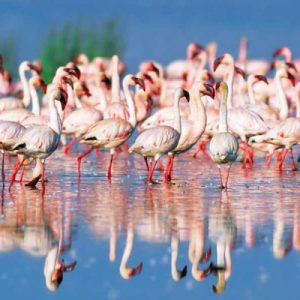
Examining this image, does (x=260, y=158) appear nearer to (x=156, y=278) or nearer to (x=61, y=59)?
(x=156, y=278)

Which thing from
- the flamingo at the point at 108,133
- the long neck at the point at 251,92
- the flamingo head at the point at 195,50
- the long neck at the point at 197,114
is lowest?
the flamingo at the point at 108,133

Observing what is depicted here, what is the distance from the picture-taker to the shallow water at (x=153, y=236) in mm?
8648

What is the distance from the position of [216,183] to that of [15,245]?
4926mm

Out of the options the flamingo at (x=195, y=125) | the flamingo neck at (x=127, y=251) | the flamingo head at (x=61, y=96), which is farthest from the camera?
the flamingo at (x=195, y=125)

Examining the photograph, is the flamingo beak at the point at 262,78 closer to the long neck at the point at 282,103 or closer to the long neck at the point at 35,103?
the long neck at the point at 282,103

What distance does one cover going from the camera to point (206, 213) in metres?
11.7

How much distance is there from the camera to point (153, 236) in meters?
10.4

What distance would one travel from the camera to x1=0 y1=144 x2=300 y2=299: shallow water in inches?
340

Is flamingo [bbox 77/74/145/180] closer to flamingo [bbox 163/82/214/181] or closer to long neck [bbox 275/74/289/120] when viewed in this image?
flamingo [bbox 163/82/214/181]

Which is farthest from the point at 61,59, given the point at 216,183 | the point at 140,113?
the point at 216,183

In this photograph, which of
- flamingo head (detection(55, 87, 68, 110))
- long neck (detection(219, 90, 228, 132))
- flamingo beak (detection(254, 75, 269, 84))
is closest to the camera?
flamingo head (detection(55, 87, 68, 110))

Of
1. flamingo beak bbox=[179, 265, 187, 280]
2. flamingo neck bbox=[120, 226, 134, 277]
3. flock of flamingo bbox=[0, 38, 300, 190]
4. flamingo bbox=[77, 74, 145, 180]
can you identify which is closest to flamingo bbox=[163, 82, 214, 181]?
flock of flamingo bbox=[0, 38, 300, 190]

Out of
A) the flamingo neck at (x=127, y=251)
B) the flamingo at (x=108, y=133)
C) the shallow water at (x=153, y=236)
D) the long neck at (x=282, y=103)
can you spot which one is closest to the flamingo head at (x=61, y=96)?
the shallow water at (x=153, y=236)

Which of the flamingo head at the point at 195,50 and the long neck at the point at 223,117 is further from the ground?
the flamingo head at the point at 195,50
